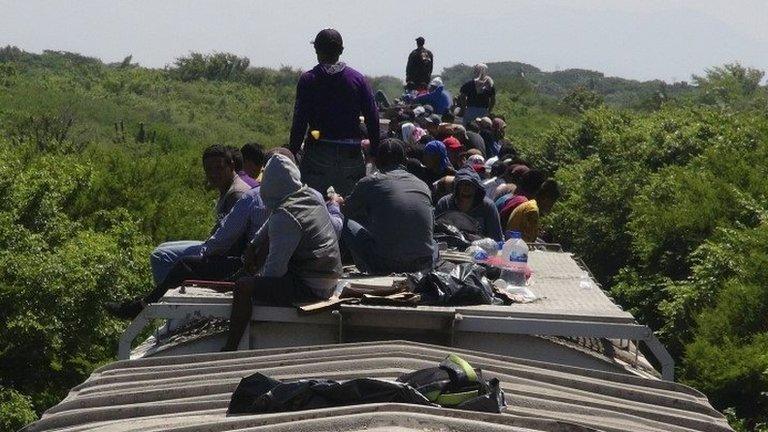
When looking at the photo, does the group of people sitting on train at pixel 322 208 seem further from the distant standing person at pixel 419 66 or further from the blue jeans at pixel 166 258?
the distant standing person at pixel 419 66

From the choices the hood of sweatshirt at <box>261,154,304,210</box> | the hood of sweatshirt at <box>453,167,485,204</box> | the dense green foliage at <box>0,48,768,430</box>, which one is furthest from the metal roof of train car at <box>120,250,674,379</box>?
the dense green foliage at <box>0,48,768,430</box>

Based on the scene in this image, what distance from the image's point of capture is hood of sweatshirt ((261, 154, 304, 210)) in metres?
9.72

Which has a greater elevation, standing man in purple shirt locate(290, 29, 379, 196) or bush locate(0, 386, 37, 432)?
standing man in purple shirt locate(290, 29, 379, 196)

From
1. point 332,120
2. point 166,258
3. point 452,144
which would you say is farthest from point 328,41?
point 452,144

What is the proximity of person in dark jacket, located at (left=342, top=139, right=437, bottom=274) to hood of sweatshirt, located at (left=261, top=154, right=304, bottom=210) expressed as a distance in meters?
1.20

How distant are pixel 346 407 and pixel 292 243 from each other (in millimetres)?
3519

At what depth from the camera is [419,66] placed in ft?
94.5

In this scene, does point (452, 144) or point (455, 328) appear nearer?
point (455, 328)

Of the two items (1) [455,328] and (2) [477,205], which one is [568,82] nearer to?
(2) [477,205]

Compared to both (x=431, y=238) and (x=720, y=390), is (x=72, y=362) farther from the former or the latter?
(x=431, y=238)

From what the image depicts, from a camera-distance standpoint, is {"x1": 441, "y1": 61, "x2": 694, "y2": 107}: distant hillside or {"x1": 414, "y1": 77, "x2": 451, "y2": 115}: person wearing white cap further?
{"x1": 441, "y1": 61, "x2": 694, "y2": 107}: distant hillside

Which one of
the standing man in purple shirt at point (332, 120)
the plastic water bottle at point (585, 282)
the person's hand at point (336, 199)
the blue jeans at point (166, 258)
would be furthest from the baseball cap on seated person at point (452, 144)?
the blue jeans at point (166, 258)

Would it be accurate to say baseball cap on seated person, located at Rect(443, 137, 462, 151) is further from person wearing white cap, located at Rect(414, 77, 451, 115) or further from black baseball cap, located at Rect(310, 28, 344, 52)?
person wearing white cap, located at Rect(414, 77, 451, 115)

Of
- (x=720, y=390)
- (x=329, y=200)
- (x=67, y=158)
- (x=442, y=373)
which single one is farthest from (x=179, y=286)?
(x=67, y=158)
